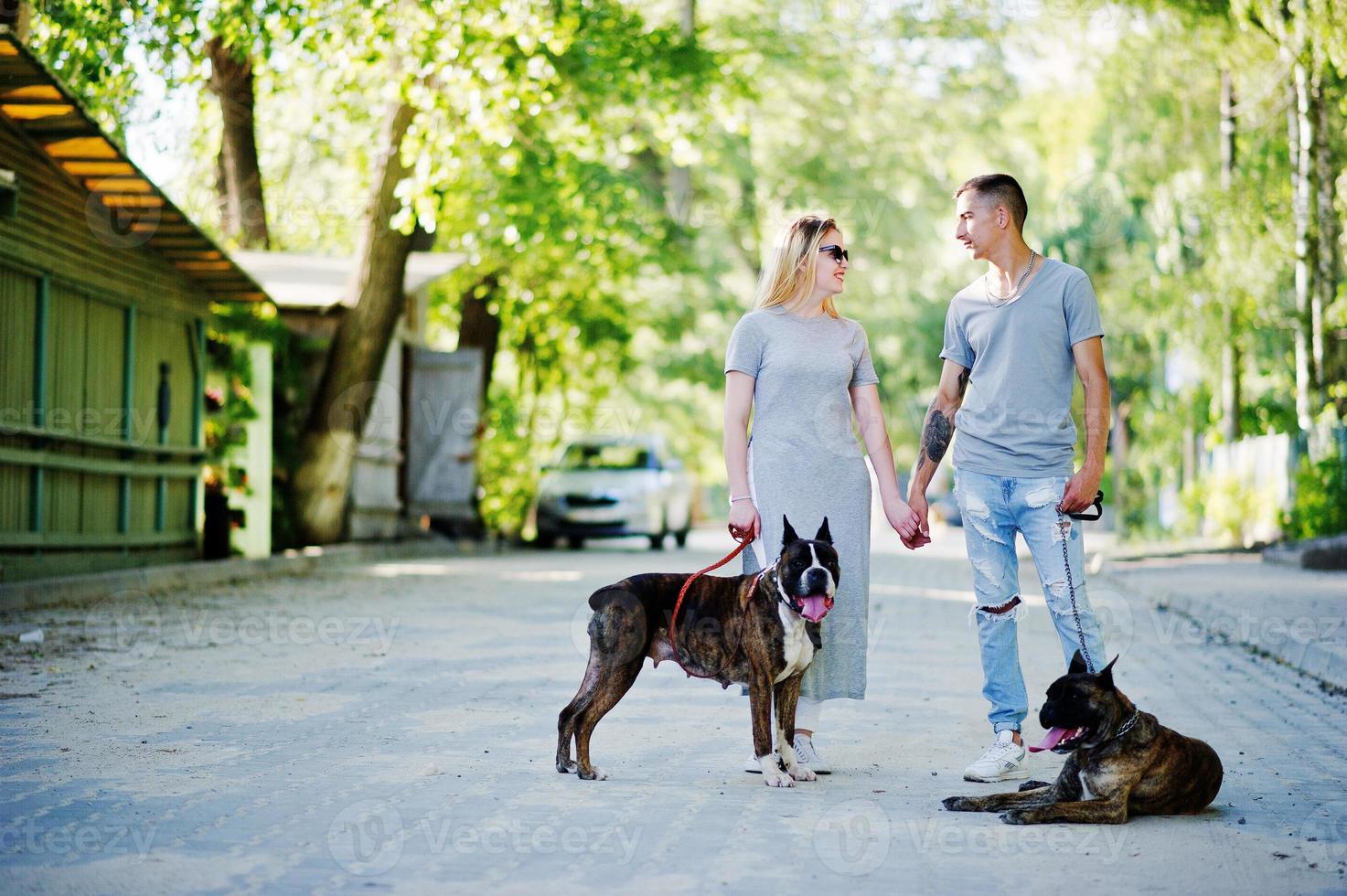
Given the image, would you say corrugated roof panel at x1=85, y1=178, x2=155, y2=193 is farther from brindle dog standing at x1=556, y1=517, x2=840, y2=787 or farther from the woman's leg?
the woman's leg

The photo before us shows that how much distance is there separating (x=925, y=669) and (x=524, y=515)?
62.3 ft

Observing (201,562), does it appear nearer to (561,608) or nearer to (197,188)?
(561,608)

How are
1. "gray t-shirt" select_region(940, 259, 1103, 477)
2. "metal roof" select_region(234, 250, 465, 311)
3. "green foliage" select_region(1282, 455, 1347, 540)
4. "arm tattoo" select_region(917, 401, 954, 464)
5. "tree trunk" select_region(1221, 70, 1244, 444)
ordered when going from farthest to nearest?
"tree trunk" select_region(1221, 70, 1244, 444) < "metal roof" select_region(234, 250, 465, 311) < "green foliage" select_region(1282, 455, 1347, 540) < "arm tattoo" select_region(917, 401, 954, 464) < "gray t-shirt" select_region(940, 259, 1103, 477)

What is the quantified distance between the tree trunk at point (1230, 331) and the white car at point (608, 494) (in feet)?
→ 31.4

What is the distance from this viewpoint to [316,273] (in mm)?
24266

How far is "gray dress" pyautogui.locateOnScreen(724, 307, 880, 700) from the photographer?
656cm

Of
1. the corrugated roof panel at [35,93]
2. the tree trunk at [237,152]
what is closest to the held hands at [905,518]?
the corrugated roof panel at [35,93]

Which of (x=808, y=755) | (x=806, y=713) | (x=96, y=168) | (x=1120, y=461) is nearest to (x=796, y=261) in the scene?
(x=806, y=713)

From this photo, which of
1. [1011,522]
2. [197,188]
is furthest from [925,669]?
[197,188]

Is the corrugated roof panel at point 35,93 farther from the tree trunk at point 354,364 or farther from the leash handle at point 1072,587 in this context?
the leash handle at point 1072,587

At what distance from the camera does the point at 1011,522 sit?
6551mm

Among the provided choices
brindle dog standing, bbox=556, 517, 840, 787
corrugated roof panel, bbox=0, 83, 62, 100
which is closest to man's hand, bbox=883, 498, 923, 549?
brindle dog standing, bbox=556, 517, 840, 787

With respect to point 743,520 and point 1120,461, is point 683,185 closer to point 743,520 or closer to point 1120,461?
point 1120,461

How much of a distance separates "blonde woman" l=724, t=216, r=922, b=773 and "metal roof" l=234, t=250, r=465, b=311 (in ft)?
51.1
